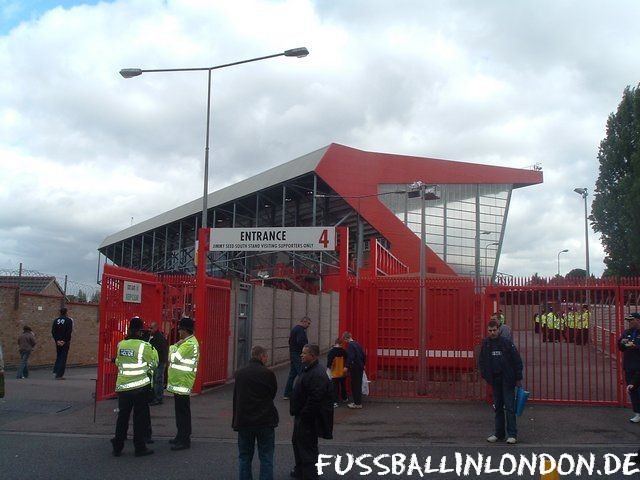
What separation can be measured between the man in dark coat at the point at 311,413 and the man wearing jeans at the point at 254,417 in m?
0.30

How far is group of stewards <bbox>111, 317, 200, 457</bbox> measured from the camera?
8.15 metres

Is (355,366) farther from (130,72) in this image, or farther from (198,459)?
(130,72)

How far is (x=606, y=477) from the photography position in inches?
279

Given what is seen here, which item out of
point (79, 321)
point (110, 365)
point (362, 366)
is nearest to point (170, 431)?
point (110, 365)

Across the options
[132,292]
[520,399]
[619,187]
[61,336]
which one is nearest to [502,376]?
[520,399]

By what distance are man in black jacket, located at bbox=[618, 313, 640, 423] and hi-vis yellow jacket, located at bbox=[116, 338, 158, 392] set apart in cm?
694

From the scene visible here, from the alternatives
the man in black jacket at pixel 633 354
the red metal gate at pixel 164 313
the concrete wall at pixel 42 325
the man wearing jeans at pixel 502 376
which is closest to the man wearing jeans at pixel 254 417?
the man wearing jeans at pixel 502 376

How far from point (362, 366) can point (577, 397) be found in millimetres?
4156

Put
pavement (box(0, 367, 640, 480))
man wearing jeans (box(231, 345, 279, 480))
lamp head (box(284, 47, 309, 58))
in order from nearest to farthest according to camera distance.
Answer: man wearing jeans (box(231, 345, 279, 480)) → pavement (box(0, 367, 640, 480)) → lamp head (box(284, 47, 309, 58))

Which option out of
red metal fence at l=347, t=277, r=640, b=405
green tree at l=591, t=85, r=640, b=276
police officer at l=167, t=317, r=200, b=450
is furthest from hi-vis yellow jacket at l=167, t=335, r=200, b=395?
green tree at l=591, t=85, r=640, b=276

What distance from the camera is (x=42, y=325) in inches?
807

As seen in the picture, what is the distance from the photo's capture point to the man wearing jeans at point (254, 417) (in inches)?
256

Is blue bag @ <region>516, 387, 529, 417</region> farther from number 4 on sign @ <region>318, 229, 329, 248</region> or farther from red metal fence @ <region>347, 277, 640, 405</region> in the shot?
number 4 on sign @ <region>318, 229, 329, 248</region>

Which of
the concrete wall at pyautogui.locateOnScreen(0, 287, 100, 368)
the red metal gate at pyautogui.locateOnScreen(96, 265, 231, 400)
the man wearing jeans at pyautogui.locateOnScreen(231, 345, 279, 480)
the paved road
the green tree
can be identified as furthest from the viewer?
the green tree
